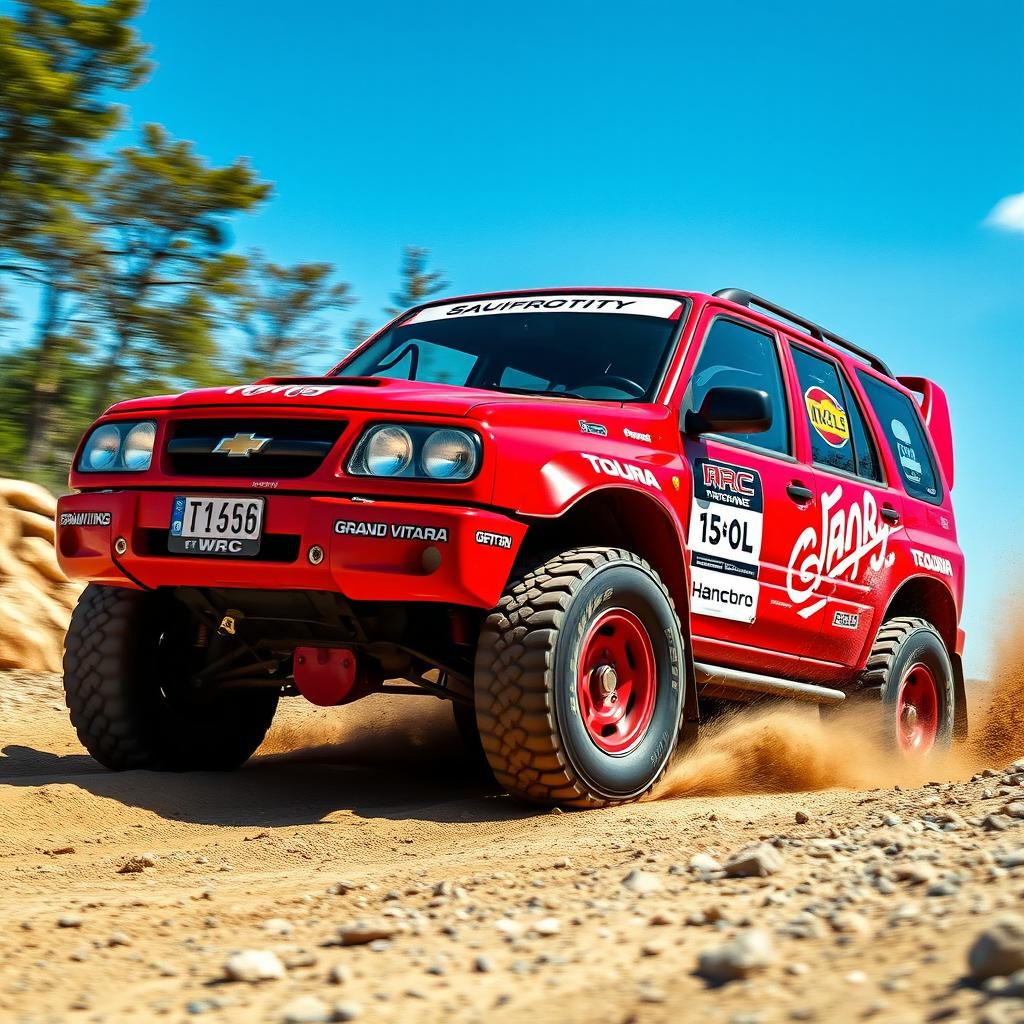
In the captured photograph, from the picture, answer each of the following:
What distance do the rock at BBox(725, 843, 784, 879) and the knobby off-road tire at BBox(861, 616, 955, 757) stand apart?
12.0 ft

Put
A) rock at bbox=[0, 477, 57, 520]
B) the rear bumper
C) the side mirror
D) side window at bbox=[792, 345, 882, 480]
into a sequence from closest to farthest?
the rear bumper, the side mirror, side window at bbox=[792, 345, 882, 480], rock at bbox=[0, 477, 57, 520]

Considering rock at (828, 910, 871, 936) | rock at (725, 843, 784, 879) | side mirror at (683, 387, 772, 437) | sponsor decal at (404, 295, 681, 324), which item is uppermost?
sponsor decal at (404, 295, 681, 324)

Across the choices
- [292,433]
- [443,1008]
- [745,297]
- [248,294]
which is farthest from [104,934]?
[248,294]

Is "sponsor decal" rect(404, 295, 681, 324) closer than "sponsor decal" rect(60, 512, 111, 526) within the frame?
No

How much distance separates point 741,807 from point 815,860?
1.62 m

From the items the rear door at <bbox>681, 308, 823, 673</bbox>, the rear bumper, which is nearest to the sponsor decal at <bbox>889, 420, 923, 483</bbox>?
the rear door at <bbox>681, 308, 823, 673</bbox>

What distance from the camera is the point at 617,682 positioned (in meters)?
4.95

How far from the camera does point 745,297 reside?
20.4 feet

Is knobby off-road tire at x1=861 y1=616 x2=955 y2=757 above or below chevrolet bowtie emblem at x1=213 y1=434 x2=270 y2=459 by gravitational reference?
below

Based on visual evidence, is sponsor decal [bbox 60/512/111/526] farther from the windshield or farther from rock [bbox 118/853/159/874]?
the windshield

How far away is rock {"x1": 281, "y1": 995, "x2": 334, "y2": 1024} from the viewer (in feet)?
7.25

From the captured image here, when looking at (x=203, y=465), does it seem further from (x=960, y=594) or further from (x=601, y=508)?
(x=960, y=594)

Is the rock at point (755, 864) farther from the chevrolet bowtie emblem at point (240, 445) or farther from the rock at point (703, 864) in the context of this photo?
the chevrolet bowtie emblem at point (240, 445)

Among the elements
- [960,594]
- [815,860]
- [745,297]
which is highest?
[745,297]
